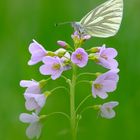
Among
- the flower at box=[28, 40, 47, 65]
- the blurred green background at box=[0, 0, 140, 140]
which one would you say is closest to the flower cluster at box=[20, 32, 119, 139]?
the flower at box=[28, 40, 47, 65]

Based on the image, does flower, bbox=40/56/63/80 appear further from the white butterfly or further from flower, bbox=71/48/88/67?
the white butterfly

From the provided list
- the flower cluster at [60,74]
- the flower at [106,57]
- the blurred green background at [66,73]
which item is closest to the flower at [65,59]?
the flower cluster at [60,74]

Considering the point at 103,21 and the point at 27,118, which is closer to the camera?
the point at 27,118

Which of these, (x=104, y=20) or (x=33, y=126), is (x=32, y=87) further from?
(x=104, y=20)

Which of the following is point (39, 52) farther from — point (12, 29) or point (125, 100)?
point (12, 29)

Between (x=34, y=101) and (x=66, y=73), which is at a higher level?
(x=34, y=101)

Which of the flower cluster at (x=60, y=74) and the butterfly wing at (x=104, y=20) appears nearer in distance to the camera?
the flower cluster at (x=60, y=74)

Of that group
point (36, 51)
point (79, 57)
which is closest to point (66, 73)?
point (36, 51)

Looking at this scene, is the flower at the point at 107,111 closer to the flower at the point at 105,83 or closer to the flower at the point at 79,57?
the flower at the point at 105,83

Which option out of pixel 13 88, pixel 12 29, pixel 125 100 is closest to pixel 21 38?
pixel 12 29
